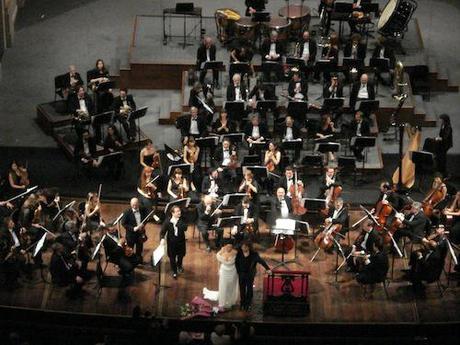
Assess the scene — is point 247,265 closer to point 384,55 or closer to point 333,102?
point 333,102

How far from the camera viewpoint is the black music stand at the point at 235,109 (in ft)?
70.4

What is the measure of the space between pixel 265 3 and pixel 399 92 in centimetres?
342

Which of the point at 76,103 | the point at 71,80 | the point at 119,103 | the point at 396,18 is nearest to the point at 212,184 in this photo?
the point at 119,103

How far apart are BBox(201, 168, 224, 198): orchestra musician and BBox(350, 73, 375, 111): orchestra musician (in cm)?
345

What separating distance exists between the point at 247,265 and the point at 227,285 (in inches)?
19.1

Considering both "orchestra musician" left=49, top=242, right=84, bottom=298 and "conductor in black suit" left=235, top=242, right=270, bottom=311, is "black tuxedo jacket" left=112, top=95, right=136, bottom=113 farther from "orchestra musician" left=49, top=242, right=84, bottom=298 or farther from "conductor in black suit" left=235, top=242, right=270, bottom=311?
"conductor in black suit" left=235, top=242, right=270, bottom=311

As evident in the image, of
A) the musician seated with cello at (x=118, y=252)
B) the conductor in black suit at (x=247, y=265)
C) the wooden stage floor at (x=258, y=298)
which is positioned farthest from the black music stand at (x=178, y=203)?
the conductor in black suit at (x=247, y=265)

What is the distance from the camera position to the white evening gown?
1814 centimetres

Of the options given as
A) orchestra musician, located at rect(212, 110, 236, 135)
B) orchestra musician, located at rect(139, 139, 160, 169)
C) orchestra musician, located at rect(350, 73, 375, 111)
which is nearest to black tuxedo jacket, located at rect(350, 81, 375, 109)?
orchestra musician, located at rect(350, 73, 375, 111)

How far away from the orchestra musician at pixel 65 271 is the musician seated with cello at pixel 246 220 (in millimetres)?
2519

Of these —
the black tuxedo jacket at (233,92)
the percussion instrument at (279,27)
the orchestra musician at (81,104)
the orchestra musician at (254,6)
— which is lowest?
the orchestra musician at (81,104)

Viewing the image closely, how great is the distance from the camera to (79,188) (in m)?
21.6

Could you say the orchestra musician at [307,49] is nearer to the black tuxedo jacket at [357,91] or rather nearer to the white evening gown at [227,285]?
the black tuxedo jacket at [357,91]

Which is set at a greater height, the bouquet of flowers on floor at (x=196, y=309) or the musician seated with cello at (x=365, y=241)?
the musician seated with cello at (x=365, y=241)
